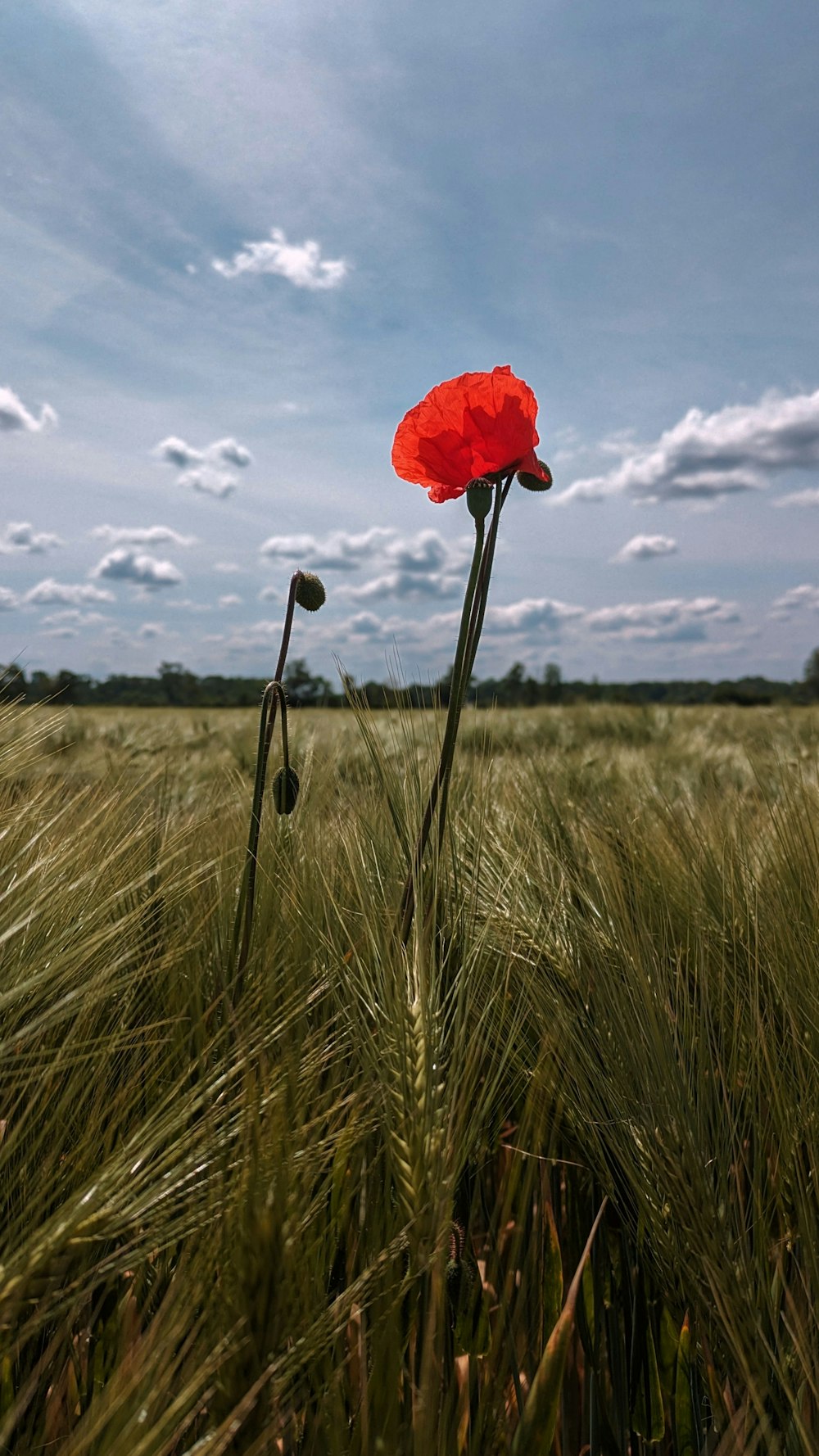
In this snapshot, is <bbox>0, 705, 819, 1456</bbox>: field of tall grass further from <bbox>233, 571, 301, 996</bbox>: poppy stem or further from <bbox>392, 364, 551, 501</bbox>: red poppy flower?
<bbox>392, 364, 551, 501</bbox>: red poppy flower

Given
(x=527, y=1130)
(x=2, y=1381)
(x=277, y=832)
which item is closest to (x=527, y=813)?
(x=277, y=832)

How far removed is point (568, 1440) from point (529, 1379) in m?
0.05

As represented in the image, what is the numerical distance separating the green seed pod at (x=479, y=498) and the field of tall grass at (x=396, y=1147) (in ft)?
1.08

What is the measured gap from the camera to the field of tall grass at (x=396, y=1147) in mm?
508

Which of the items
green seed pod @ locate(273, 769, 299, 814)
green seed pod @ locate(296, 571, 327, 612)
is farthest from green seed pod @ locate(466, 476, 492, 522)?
green seed pod @ locate(273, 769, 299, 814)

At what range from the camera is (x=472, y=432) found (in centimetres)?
79

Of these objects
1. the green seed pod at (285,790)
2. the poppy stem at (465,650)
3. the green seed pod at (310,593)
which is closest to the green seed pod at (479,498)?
the poppy stem at (465,650)

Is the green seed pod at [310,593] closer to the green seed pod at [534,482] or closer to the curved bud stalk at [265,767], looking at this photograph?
the curved bud stalk at [265,767]

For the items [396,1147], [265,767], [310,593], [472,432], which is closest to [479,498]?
Result: [472,432]

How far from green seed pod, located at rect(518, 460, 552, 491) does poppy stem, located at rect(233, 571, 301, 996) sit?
0.88ft

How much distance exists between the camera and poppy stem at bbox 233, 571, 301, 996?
87cm

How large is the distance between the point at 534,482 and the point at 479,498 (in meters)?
0.12

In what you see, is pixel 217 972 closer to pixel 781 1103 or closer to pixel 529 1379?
pixel 529 1379

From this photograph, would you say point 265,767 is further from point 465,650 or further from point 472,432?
point 472,432
